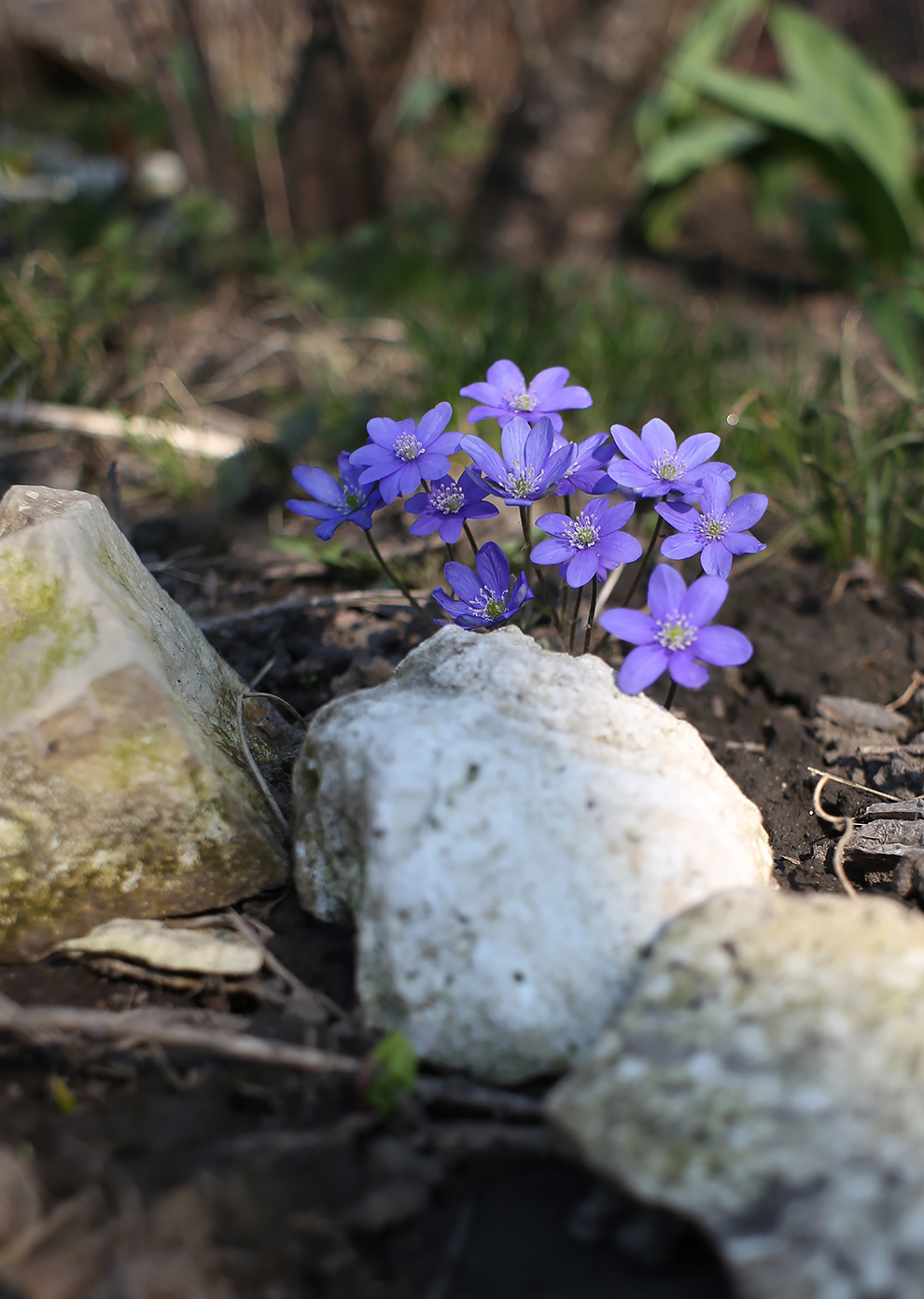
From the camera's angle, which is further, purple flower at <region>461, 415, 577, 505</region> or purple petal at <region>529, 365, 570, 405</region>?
purple petal at <region>529, 365, 570, 405</region>

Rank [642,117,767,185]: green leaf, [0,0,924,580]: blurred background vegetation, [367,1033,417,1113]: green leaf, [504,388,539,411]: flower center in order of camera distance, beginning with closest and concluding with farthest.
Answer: [367,1033,417,1113]: green leaf
[504,388,539,411]: flower center
[0,0,924,580]: blurred background vegetation
[642,117,767,185]: green leaf

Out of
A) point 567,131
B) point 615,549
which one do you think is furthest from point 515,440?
point 567,131

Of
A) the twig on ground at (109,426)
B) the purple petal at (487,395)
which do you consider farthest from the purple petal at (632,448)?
the twig on ground at (109,426)

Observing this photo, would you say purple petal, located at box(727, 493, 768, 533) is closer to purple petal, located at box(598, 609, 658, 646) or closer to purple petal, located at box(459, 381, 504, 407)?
purple petal, located at box(598, 609, 658, 646)

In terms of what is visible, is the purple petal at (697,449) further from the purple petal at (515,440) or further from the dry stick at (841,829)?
the dry stick at (841,829)

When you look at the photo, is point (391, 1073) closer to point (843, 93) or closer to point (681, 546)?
point (681, 546)

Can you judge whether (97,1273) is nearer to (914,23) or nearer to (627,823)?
(627,823)

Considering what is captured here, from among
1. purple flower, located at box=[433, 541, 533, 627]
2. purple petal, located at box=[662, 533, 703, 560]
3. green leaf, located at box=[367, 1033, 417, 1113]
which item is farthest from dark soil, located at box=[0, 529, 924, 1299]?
purple petal, located at box=[662, 533, 703, 560]
